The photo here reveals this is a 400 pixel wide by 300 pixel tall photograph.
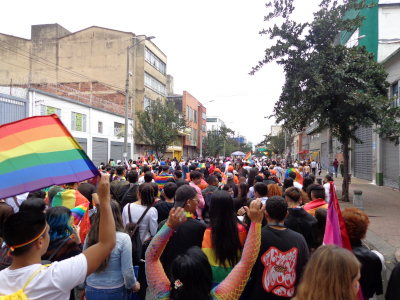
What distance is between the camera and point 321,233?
13.5ft

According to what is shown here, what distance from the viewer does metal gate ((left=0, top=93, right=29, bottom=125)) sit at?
17.5m

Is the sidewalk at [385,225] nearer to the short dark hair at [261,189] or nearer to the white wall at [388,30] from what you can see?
the short dark hair at [261,189]

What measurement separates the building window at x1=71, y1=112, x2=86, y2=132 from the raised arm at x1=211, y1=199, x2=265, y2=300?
24752mm

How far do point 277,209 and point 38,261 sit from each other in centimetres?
206

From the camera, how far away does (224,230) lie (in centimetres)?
312

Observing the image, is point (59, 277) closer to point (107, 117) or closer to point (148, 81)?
point (107, 117)

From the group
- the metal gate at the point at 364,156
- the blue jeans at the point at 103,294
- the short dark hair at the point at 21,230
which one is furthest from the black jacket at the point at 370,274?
the metal gate at the point at 364,156

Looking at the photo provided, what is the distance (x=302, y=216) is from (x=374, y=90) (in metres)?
10.1

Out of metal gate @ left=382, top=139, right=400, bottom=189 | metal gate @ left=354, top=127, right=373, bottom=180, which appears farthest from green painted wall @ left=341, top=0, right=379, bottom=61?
metal gate @ left=382, top=139, right=400, bottom=189

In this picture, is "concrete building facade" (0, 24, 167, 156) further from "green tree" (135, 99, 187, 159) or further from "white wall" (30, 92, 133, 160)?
"green tree" (135, 99, 187, 159)

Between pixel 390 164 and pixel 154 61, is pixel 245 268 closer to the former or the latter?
pixel 390 164

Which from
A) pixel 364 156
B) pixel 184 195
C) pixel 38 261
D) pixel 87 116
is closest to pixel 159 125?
pixel 87 116

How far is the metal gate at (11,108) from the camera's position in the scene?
57.3 feet

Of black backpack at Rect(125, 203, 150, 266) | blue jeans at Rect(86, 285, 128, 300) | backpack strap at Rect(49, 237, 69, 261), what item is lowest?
blue jeans at Rect(86, 285, 128, 300)
